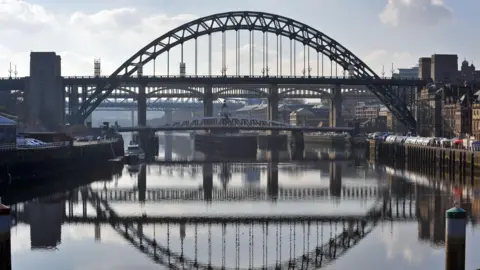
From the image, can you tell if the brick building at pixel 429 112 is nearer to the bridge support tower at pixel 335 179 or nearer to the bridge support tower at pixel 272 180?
the bridge support tower at pixel 335 179

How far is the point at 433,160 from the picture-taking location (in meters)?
82.0

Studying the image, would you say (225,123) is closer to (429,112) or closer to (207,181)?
(429,112)

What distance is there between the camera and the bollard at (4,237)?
22.7 m

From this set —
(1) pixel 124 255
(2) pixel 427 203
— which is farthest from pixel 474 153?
(1) pixel 124 255

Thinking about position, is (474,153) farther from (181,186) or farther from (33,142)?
(33,142)

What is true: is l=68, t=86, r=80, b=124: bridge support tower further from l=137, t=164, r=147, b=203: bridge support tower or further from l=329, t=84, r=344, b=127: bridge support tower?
l=329, t=84, r=344, b=127: bridge support tower

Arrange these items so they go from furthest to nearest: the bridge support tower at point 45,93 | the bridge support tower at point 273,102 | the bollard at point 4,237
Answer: the bridge support tower at point 273,102 < the bridge support tower at point 45,93 < the bollard at point 4,237

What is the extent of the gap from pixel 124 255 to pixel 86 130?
85.7 metres

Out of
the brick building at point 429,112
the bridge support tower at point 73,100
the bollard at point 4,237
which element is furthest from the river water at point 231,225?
the bridge support tower at point 73,100

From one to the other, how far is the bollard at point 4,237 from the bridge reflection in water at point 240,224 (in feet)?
27.9

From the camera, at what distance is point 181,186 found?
6097 centimetres

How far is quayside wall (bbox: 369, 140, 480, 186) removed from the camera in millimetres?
67188

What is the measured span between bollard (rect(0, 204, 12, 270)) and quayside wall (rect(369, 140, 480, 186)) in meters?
42.5

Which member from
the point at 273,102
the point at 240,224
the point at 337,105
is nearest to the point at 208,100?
the point at 273,102
